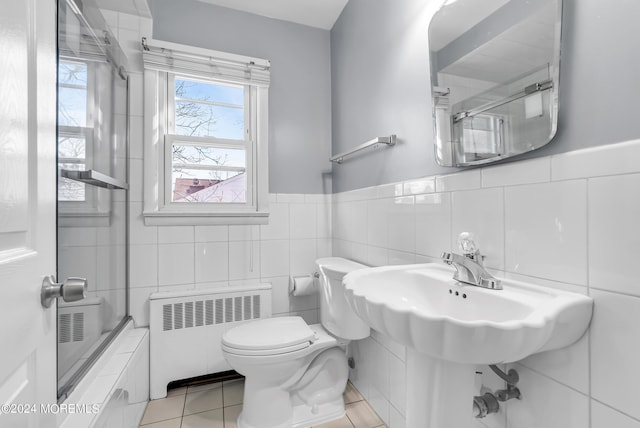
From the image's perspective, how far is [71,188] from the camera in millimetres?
1064

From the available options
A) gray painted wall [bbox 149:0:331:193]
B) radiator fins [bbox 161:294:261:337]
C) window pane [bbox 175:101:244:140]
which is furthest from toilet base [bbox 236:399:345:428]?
window pane [bbox 175:101:244:140]

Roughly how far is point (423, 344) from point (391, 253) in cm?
83

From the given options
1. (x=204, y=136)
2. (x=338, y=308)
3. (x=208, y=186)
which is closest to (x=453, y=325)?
(x=338, y=308)

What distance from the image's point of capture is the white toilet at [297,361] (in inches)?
53.1

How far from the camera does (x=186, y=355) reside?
5.52ft

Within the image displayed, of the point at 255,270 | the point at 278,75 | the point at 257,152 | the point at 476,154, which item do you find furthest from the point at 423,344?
the point at 278,75

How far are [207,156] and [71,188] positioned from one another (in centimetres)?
86

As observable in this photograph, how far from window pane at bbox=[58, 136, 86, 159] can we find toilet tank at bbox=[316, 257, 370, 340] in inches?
Answer: 45.9

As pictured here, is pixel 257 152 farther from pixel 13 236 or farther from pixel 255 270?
pixel 13 236

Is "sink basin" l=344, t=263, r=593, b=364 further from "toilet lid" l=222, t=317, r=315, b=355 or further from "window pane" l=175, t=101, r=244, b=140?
"window pane" l=175, t=101, r=244, b=140

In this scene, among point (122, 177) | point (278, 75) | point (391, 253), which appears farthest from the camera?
point (278, 75)

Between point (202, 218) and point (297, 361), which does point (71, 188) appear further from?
point (297, 361)

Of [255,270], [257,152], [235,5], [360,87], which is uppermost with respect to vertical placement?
[235,5]

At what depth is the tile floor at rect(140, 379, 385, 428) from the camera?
4.76ft
